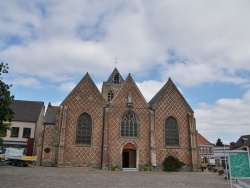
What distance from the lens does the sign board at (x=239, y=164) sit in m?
11.0

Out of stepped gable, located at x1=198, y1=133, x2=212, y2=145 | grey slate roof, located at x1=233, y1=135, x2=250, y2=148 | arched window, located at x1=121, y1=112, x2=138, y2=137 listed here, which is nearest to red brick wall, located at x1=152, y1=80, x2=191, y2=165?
arched window, located at x1=121, y1=112, x2=138, y2=137

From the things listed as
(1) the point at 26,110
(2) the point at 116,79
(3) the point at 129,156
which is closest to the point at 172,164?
(3) the point at 129,156

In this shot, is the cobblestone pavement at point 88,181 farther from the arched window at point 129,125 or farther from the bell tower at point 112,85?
the bell tower at point 112,85

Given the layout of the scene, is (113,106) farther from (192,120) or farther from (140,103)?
(192,120)

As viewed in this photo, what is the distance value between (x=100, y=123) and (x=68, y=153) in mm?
5142

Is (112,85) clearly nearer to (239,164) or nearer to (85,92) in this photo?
(85,92)

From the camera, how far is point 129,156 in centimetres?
3080

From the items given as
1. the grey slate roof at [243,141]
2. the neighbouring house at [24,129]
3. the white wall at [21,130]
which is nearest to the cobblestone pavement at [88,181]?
the neighbouring house at [24,129]

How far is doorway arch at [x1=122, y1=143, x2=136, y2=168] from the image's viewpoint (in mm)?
30516

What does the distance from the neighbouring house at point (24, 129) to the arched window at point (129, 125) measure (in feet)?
54.7

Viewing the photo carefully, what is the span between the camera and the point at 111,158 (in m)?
Result: 29.6

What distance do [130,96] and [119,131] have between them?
4.72m

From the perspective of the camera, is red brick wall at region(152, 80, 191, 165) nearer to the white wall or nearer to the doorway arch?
the doorway arch

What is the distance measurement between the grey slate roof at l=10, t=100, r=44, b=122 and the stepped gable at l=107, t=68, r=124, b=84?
13.6 metres
